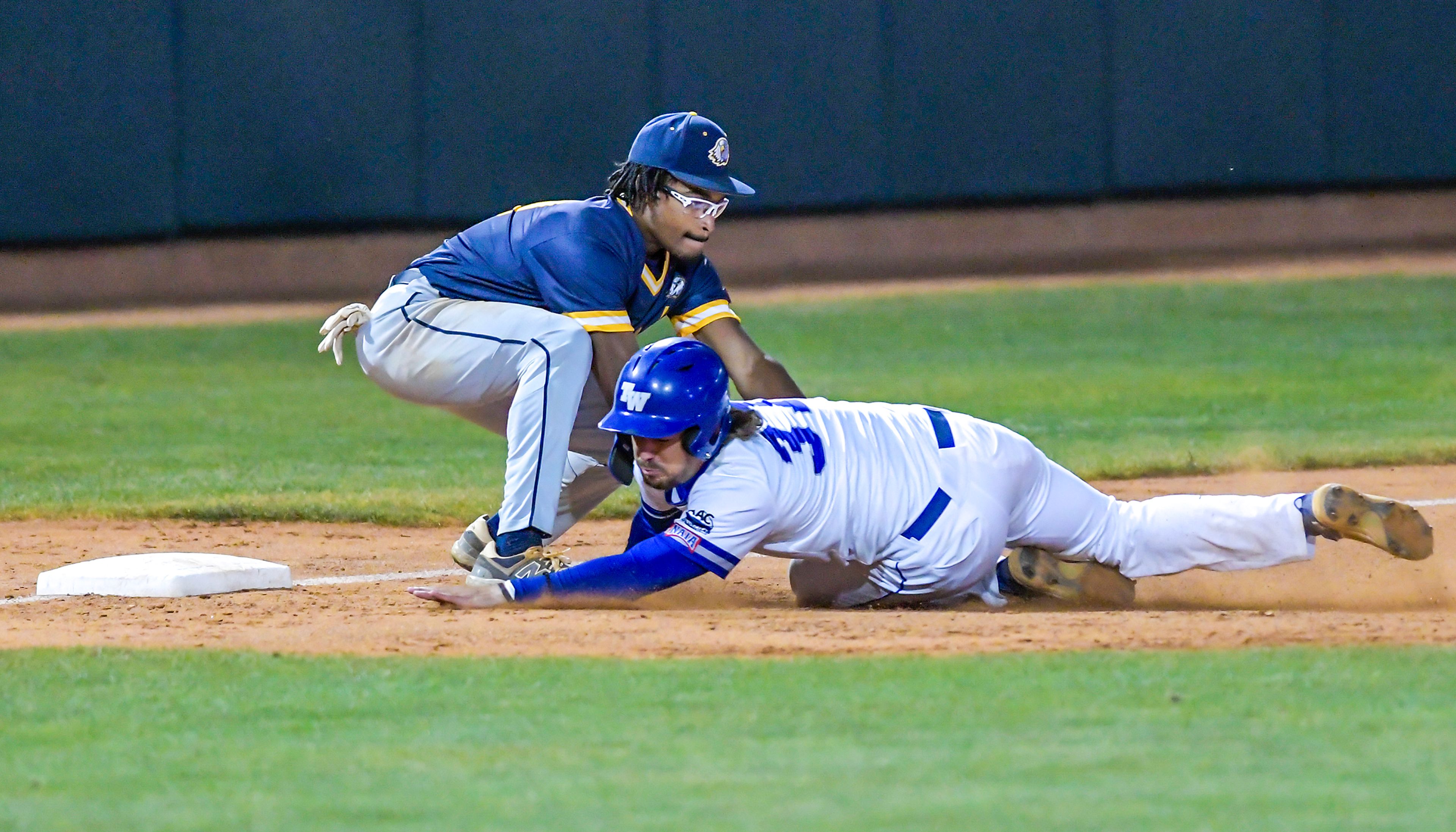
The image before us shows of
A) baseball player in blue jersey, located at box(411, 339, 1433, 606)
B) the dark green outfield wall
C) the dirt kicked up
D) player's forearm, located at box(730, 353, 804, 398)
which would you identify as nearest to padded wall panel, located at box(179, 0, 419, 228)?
the dark green outfield wall

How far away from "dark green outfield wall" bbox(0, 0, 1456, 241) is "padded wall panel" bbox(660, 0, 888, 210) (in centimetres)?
2

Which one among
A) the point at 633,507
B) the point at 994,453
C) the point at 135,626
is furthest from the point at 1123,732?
the point at 633,507

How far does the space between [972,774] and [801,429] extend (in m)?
1.78

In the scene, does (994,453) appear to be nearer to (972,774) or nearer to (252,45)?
(972,774)

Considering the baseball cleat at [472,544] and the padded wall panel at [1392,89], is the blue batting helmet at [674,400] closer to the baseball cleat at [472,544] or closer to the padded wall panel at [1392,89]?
the baseball cleat at [472,544]

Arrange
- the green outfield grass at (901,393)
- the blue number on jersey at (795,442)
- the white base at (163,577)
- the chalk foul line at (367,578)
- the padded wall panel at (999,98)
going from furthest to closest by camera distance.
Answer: the padded wall panel at (999,98)
the green outfield grass at (901,393)
the chalk foul line at (367,578)
the white base at (163,577)
the blue number on jersey at (795,442)

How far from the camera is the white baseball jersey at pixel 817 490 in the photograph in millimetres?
4824

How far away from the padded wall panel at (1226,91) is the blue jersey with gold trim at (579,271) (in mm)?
10755

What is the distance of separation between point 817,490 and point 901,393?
5862 mm

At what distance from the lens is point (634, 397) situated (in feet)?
15.8

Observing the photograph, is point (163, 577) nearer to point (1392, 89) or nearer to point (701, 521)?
point (701, 521)

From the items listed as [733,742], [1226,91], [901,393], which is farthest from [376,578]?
[1226,91]

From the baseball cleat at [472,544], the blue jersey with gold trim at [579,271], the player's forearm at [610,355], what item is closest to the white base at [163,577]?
the baseball cleat at [472,544]

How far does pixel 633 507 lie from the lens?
26.1 ft
